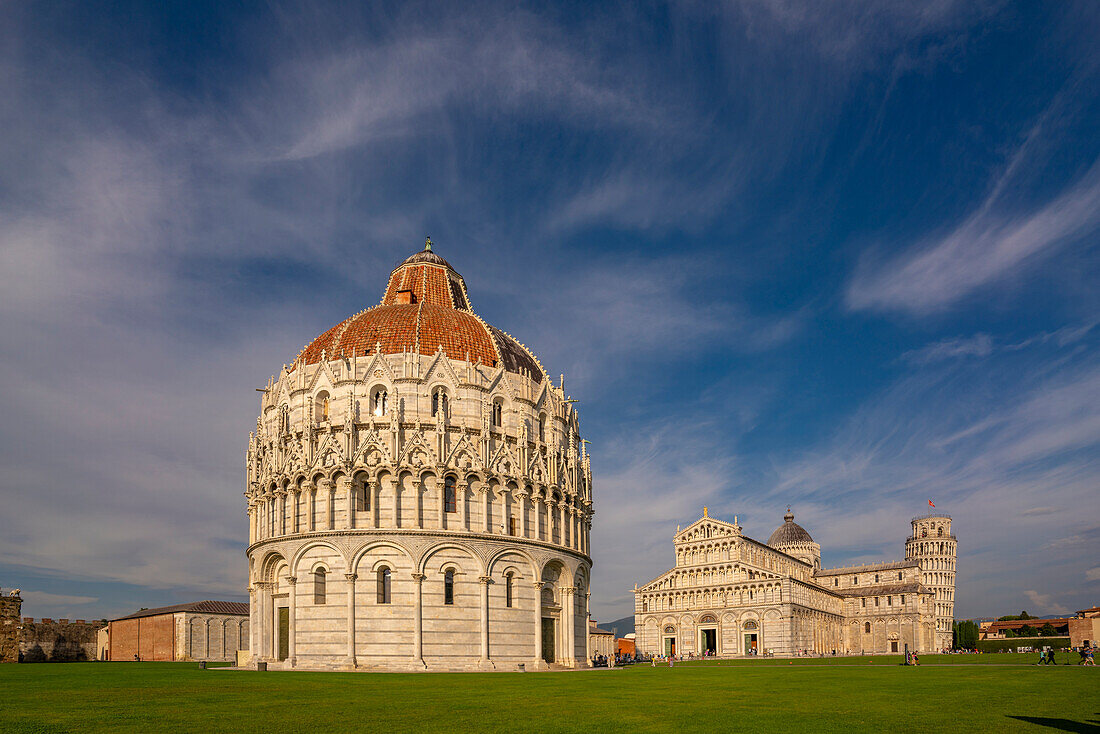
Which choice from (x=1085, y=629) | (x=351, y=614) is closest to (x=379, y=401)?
(x=351, y=614)

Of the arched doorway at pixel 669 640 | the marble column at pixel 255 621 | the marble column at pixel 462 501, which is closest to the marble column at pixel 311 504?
the marble column at pixel 255 621

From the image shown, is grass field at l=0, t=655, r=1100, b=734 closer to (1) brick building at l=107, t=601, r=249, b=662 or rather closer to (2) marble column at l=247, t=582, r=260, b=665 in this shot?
(2) marble column at l=247, t=582, r=260, b=665

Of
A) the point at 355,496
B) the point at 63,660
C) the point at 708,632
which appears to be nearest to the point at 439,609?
the point at 355,496

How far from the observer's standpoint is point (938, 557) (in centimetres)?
16012

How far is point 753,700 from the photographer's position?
25469mm

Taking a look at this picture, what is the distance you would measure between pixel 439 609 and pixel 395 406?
12.6m

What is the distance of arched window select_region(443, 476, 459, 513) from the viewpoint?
51875mm

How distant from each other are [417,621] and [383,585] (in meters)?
2.95

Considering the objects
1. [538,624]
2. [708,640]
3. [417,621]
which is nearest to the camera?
[417,621]

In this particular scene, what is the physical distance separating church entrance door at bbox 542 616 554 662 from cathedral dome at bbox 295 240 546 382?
1680 cm

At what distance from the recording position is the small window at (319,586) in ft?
166

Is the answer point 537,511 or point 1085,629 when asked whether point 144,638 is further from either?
point 1085,629

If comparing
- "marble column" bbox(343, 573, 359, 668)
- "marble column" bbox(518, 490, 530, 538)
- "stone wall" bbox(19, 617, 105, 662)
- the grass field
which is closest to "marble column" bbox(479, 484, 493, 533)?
"marble column" bbox(518, 490, 530, 538)

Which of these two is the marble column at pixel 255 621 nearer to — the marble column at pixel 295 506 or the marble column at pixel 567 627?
the marble column at pixel 295 506
